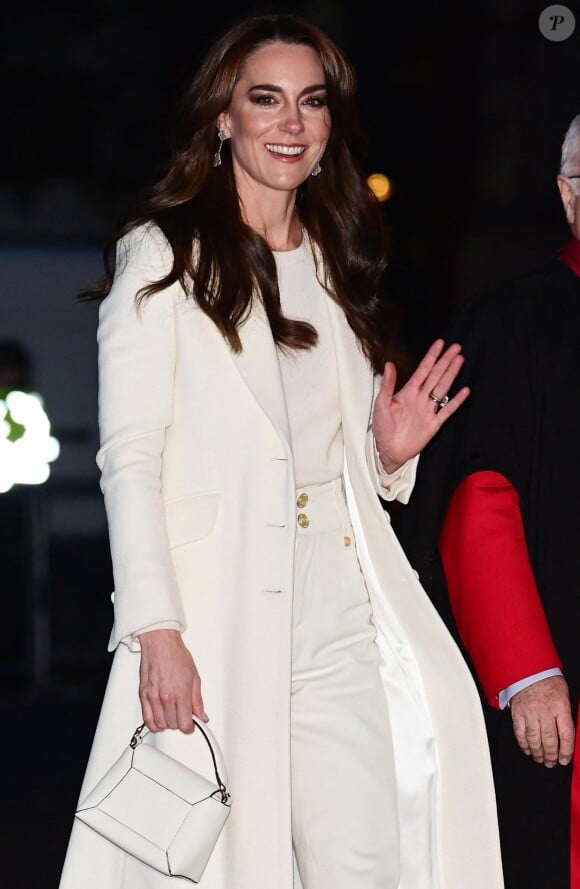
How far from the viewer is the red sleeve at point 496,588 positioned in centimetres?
294

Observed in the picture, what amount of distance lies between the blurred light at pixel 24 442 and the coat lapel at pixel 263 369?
4173mm

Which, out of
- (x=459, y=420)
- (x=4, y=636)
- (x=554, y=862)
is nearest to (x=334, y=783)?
(x=554, y=862)

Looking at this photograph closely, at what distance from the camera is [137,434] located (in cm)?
271

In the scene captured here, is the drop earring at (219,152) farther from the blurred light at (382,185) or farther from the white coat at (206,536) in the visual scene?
the blurred light at (382,185)

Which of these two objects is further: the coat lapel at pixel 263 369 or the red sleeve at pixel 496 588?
the red sleeve at pixel 496 588

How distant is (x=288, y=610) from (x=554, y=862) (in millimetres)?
777

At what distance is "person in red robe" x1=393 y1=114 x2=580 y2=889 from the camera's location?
2.97 meters

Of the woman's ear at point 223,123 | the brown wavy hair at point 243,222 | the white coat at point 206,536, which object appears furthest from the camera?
the woman's ear at point 223,123

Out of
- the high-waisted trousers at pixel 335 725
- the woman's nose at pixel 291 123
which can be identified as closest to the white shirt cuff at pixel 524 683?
the high-waisted trousers at pixel 335 725

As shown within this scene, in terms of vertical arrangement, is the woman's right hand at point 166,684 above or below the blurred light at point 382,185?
below

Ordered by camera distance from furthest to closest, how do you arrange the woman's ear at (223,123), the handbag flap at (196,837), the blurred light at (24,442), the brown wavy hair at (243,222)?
the blurred light at (24,442) → the woman's ear at (223,123) → the brown wavy hair at (243,222) → the handbag flap at (196,837)

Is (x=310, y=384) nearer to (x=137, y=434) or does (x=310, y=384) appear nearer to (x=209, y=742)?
(x=137, y=434)

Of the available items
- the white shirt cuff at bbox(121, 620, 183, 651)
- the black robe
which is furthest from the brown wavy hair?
the white shirt cuff at bbox(121, 620, 183, 651)

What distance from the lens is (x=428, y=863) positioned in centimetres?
290
